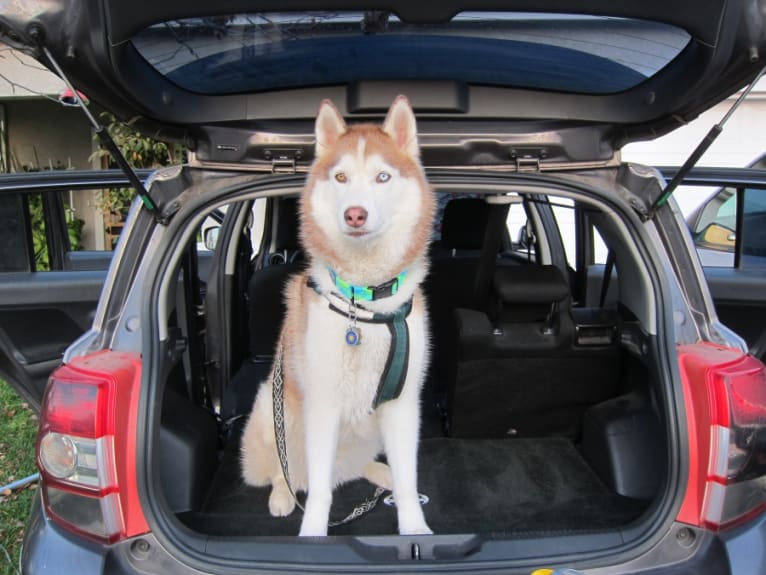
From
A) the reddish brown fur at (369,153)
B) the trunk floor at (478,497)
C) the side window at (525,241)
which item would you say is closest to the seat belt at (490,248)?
the side window at (525,241)

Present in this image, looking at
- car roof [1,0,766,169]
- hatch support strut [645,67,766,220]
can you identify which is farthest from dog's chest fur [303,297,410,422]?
hatch support strut [645,67,766,220]

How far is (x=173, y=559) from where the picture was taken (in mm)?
1569

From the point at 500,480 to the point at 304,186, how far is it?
155 centimetres

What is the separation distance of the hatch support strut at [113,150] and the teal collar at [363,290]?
62cm

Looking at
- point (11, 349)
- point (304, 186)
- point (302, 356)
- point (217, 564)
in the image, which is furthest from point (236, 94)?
point (11, 349)

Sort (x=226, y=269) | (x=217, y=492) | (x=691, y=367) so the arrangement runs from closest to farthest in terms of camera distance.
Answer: (x=691, y=367) → (x=217, y=492) → (x=226, y=269)

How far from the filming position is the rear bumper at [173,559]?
153 cm

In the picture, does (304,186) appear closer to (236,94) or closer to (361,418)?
(236,94)

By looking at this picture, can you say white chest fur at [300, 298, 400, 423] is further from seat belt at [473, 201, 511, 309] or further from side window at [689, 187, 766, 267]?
side window at [689, 187, 766, 267]

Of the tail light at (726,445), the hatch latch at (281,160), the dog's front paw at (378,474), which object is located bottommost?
the dog's front paw at (378,474)

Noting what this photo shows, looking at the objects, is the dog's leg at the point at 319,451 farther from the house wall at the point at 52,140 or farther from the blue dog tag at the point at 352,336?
the house wall at the point at 52,140

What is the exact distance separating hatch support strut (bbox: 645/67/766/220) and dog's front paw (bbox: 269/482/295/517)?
1.71 metres

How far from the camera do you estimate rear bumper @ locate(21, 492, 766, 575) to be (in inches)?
60.2

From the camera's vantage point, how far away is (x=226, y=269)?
3.39 meters
